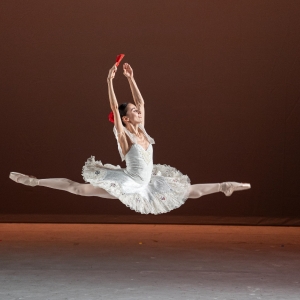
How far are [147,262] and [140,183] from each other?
34.0 inches

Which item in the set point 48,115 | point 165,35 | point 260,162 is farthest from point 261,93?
point 48,115

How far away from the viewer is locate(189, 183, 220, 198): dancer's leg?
13.2 feet

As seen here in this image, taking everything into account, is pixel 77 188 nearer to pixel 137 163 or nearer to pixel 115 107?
pixel 137 163

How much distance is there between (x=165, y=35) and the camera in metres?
6.35

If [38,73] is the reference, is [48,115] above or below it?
below

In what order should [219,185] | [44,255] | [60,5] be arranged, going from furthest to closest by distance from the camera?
[60,5]
[44,255]
[219,185]

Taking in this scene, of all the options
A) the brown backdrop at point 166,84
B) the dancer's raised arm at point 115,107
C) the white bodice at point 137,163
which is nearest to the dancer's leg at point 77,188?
the white bodice at point 137,163

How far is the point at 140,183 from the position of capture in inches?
166

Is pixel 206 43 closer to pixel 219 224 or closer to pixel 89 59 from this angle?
pixel 89 59

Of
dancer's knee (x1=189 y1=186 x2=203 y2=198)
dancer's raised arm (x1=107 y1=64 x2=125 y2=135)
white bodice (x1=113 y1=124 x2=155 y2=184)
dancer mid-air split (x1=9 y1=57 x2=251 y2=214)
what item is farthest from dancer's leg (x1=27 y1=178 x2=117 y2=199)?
dancer's knee (x1=189 y1=186 x2=203 y2=198)

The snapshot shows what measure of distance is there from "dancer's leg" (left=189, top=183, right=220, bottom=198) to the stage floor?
2.03 feet

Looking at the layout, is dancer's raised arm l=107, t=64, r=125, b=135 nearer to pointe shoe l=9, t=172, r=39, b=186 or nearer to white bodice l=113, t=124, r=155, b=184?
white bodice l=113, t=124, r=155, b=184

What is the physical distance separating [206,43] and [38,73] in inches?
72.3

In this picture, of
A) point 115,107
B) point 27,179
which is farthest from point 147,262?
point 115,107
